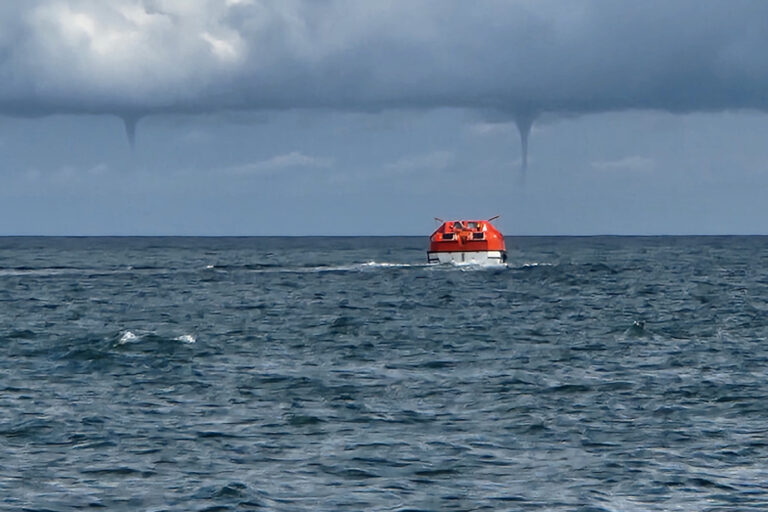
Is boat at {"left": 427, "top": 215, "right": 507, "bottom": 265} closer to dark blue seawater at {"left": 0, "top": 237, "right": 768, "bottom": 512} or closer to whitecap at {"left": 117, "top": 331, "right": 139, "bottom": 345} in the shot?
dark blue seawater at {"left": 0, "top": 237, "right": 768, "bottom": 512}

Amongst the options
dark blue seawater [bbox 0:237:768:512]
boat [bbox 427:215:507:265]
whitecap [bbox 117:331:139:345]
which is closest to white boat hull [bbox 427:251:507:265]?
boat [bbox 427:215:507:265]

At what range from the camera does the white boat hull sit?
107 metres

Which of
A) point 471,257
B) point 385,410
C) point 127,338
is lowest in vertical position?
point 385,410

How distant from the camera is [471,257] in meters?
107

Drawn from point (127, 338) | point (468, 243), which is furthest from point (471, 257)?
point (127, 338)

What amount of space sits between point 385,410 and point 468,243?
78.8 metres

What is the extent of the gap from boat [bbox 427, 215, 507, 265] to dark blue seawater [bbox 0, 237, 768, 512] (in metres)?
46.4

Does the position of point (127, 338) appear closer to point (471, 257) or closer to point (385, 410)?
point (385, 410)

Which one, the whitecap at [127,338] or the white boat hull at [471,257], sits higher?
the white boat hull at [471,257]

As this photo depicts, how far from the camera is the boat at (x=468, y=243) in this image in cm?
10569

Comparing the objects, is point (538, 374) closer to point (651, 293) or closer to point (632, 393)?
point (632, 393)

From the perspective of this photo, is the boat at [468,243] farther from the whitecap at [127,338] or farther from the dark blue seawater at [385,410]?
the whitecap at [127,338]

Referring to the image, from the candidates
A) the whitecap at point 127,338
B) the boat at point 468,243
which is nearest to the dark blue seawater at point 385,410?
the whitecap at point 127,338

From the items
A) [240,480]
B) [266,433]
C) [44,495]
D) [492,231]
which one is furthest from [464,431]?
[492,231]
